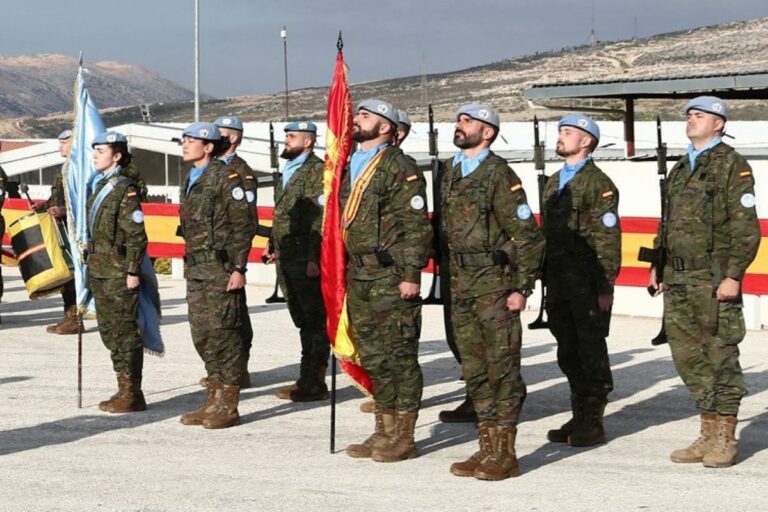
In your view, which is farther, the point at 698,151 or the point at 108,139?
the point at 108,139

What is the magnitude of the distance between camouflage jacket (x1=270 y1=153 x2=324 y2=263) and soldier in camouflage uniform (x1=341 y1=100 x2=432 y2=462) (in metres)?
2.43

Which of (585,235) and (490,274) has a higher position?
(585,235)

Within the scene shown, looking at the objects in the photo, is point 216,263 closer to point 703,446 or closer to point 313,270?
point 313,270

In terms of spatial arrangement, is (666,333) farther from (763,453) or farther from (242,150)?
(242,150)

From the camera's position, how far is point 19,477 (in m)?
8.10

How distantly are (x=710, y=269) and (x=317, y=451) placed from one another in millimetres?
2734

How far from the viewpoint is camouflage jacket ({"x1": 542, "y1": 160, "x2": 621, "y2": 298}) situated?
29.3 feet

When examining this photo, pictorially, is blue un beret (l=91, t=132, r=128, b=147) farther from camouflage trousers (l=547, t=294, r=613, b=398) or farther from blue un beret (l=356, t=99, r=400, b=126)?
camouflage trousers (l=547, t=294, r=613, b=398)

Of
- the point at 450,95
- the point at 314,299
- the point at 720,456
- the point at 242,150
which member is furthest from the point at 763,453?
the point at 450,95

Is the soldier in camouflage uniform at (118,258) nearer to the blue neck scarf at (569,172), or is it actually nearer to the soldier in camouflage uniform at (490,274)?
the soldier in camouflage uniform at (490,274)

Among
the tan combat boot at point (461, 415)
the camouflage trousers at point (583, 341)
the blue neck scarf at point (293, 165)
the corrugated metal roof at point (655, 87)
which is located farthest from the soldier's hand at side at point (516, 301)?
the corrugated metal roof at point (655, 87)

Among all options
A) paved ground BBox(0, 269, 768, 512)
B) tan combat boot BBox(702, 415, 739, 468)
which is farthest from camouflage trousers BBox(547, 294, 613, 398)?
tan combat boot BBox(702, 415, 739, 468)

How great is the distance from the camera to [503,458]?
8031 mm

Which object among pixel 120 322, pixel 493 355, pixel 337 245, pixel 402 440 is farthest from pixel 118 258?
pixel 493 355
